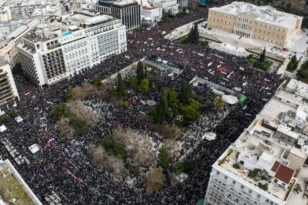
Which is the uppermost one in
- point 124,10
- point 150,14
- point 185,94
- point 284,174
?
point 124,10

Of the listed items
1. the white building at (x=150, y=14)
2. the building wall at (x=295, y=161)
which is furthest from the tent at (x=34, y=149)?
the white building at (x=150, y=14)

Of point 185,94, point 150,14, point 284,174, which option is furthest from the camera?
point 150,14

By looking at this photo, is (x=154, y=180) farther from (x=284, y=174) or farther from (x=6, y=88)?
(x=6, y=88)

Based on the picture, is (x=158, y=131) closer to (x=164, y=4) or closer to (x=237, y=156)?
(x=237, y=156)

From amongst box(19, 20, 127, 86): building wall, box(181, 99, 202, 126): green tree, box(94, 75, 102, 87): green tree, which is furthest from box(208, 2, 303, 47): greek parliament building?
box(94, 75, 102, 87): green tree

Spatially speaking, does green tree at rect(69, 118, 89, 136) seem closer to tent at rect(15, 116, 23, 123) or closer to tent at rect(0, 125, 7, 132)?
tent at rect(15, 116, 23, 123)

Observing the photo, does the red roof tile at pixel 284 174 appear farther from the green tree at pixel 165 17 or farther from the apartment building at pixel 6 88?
the green tree at pixel 165 17

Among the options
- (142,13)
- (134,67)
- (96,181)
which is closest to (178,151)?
(96,181)

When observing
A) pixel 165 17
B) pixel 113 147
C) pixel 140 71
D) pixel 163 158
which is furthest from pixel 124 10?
pixel 163 158
